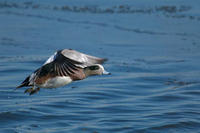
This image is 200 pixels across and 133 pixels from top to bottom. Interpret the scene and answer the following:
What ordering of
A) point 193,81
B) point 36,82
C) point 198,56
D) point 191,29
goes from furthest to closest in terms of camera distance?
point 191,29, point 198,56, point 193,81, point 36,82

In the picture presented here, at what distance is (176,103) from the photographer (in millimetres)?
7820

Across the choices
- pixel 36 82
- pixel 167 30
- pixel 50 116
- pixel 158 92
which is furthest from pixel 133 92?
pixel 167 30

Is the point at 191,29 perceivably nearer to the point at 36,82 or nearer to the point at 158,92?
the point at 158,92

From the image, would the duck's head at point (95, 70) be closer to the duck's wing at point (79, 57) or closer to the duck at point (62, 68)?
the duck at point (62, 68)

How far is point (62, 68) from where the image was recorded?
5758mm

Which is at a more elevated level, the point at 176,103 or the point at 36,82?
the point at 36,82

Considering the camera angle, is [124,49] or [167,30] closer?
[124,49]

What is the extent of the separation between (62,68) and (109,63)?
4.26 m

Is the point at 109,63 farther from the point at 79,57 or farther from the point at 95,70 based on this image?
the point at 79,57

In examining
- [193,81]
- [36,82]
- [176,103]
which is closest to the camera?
[36,82]

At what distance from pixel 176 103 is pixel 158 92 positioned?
631mm

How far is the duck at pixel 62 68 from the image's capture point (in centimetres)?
580

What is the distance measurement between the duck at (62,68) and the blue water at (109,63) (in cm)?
73

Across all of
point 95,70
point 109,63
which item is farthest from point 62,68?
point 109,63
